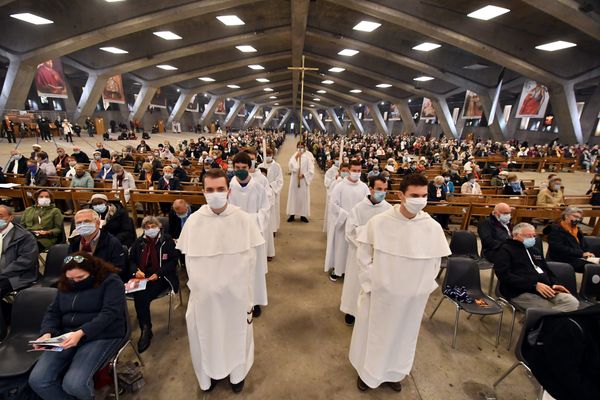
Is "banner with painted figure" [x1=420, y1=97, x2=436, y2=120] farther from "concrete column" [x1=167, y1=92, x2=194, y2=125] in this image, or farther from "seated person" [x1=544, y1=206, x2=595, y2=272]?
"seated person" [x1=544, y1=206, x2=595, y2=272]

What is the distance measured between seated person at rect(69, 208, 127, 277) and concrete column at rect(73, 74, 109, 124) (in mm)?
21606

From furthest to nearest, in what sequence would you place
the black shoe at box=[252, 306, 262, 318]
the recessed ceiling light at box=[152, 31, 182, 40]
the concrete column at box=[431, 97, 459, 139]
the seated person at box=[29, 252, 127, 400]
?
1. the concrete column at box=[431, 97, 459, 139]
2. the recessed ceiling light at box=[152, 31, 182, 40]
3. the black shoe at box=[252, 306, 262, 318]
4. the seated person at box=[29, 252, 127, 400]

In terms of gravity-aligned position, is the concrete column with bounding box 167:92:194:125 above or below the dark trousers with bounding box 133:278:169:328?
above

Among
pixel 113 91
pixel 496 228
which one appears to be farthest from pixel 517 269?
pixel 113 91

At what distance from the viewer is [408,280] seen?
2.60 m

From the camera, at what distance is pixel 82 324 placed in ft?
8.61

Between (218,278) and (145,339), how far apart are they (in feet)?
5.88

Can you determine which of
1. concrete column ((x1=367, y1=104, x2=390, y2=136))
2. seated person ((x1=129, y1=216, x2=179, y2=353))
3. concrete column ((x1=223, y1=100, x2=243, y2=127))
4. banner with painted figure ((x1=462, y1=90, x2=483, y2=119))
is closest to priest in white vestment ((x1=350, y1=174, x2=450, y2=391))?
seated person ((x1=129, y1=216, x2=179, y2=353))

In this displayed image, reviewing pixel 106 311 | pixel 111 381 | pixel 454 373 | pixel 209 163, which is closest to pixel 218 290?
pixel 106 311

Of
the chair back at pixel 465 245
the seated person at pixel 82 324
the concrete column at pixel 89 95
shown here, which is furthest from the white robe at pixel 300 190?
the concrete column at pixel 89 95

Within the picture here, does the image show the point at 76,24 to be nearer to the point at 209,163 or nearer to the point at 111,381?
the point at 209,163

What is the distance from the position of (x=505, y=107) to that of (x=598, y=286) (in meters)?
29.7

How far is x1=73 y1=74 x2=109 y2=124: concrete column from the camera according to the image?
20219mm

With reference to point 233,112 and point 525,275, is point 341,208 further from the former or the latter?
point 233,112
